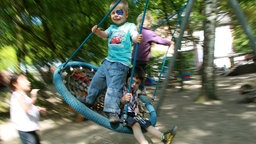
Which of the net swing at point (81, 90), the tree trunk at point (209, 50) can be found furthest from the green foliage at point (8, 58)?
the tree trunk at point (209, 50)

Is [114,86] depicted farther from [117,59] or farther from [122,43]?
[122,43]

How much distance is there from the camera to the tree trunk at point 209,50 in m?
6.42

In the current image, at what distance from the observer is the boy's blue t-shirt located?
10.9 feet

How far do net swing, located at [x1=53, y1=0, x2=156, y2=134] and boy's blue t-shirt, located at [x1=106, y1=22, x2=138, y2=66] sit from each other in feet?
0.69

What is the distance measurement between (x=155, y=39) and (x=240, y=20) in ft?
3.07

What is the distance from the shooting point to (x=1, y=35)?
14.7ft

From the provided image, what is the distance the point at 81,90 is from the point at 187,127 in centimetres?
165

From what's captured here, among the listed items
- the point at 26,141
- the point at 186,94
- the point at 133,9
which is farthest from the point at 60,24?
the point at 186,94

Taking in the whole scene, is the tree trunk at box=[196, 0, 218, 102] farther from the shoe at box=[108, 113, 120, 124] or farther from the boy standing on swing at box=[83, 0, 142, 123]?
the shoe at box=[108, 113, 120, 124]

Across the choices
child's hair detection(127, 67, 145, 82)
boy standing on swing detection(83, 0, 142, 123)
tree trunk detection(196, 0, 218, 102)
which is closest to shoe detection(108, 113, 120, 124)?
boy standing on swing detection(83, 0, 142, 123)

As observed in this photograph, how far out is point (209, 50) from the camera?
6.45 m

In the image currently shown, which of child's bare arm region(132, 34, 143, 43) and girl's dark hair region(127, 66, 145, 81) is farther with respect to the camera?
girl's dark hair region(127, 66, 145, 81)

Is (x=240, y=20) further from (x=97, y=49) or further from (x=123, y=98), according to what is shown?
(x=97, y=49)

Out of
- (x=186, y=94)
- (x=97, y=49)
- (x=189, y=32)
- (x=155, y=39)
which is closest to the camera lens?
(x=155, y=39)
